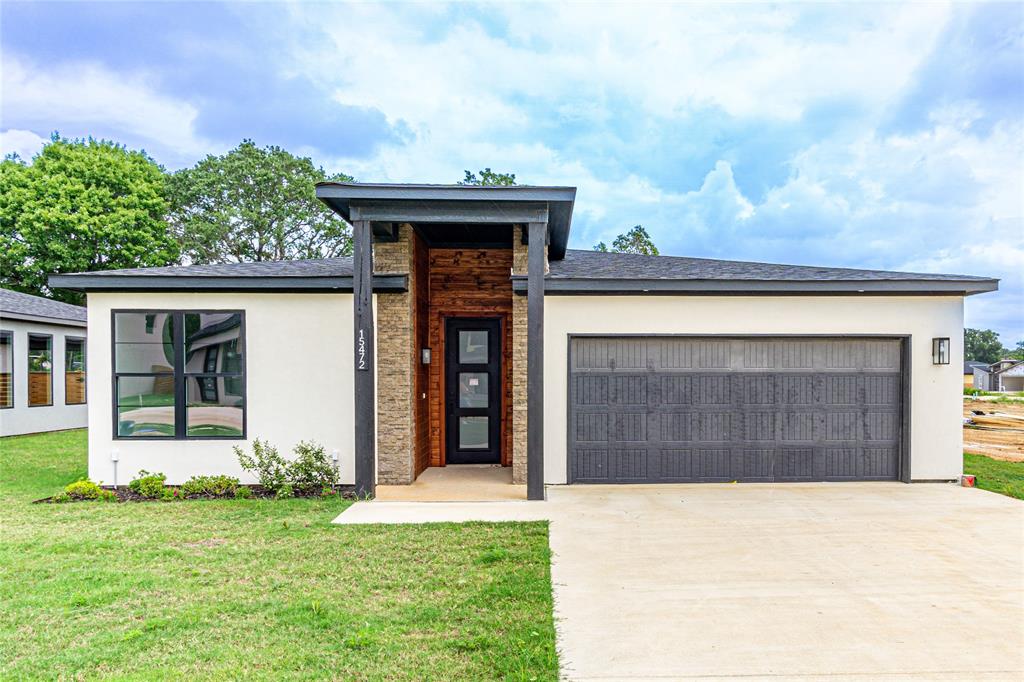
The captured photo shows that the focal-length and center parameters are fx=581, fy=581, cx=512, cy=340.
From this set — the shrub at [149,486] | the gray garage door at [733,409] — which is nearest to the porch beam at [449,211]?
the gray garage door at [733,409]

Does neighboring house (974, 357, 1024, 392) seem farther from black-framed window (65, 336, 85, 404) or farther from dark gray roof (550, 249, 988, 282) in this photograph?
black-framed window (65, 336, 85, 404)

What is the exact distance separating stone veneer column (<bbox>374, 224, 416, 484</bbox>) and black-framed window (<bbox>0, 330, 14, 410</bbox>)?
1112 cm

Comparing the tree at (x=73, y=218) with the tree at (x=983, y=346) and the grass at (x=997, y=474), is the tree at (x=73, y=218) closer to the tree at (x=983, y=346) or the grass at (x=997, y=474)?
the grass at (x=997, y=474)

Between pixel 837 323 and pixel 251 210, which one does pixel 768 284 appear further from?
pixel 251 210

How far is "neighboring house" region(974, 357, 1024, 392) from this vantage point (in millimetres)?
51056

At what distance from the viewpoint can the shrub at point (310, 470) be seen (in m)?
7.58

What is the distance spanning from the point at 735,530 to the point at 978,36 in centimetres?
1135

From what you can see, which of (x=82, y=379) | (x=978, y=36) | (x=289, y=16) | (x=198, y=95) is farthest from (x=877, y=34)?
(x=198, y=95)

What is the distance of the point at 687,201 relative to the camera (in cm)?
5647

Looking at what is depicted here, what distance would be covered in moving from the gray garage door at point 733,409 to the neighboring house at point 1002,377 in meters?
57.0

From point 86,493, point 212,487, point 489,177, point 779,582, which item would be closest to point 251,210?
point 489,177

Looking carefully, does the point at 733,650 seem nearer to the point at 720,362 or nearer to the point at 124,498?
the point at 720,362

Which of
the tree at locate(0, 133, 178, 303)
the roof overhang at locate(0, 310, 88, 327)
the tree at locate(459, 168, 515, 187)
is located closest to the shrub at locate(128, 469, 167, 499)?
the roof overhang at locate(0, 310, 88, 327)

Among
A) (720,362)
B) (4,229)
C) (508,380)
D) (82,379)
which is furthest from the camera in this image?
(4,229)
